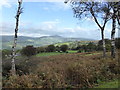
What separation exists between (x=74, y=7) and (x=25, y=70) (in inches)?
337

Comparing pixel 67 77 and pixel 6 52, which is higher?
pixel 6 52

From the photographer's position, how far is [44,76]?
668 centimetres

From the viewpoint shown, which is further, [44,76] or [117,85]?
[117,85]

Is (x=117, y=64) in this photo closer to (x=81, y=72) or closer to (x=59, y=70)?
(x=81, y=72)

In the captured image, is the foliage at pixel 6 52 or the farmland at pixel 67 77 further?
the foliage at pixel 6 52

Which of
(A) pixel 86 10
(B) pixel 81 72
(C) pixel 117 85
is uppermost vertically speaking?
(A) pixel 86 10

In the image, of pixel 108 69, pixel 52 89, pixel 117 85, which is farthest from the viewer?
pixel 108 69

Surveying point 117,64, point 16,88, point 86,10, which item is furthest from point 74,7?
point 16,88

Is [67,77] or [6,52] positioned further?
[6,52]

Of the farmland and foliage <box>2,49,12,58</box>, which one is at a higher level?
foliage <box>2,49,12,58</box>

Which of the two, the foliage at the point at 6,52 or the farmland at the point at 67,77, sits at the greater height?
the foliage at the point at 6,52

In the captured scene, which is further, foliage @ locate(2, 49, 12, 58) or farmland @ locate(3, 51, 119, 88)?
foliage @ locate(2, 49, 12, 58)

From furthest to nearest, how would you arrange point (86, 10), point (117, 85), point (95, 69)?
point (86, 10), point (95, 69), point (117, 85)

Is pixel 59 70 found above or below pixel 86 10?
below
